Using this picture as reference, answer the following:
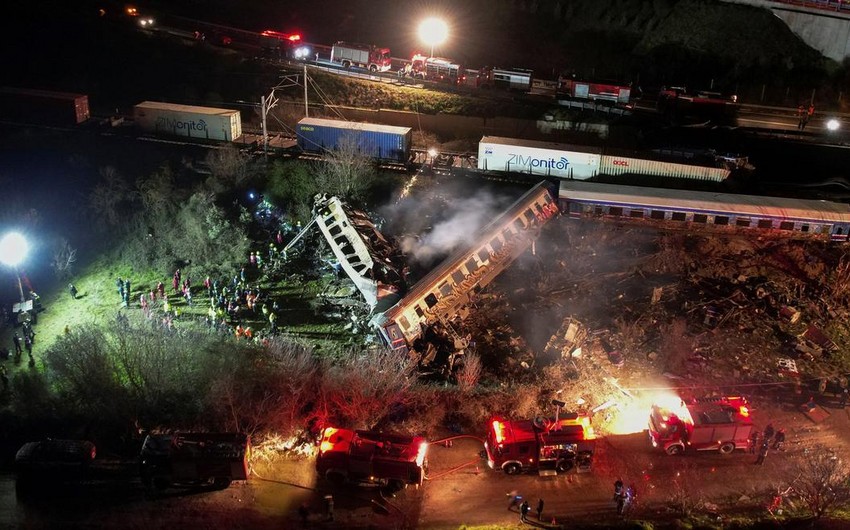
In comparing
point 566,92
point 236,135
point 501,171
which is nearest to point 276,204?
point 236,135

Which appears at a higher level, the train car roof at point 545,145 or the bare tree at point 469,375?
the train car roof at point 545,145

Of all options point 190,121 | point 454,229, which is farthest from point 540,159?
point 190,121

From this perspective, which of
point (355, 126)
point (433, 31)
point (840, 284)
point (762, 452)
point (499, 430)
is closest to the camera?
point (499, 430)

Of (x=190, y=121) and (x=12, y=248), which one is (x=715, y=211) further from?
(x=12, y=248)

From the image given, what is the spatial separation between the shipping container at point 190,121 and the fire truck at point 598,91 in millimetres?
19970

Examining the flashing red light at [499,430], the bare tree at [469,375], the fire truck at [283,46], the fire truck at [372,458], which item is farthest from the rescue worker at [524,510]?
the fire truck at [283,46]

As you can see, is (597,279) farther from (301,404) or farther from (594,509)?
(301,404)

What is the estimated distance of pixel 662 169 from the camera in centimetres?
3173

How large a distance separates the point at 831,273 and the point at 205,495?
25737mm

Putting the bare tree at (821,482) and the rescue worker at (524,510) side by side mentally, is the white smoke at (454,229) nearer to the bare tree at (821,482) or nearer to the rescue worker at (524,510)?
the rescue worker at (524,510)

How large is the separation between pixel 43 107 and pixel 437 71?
23636 mm

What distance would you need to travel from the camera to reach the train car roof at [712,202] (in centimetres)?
2814

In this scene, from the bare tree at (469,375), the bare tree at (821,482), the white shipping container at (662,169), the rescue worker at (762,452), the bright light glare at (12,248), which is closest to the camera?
the bare tree at (821,482)

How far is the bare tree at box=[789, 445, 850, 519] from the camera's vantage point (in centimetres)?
1708
